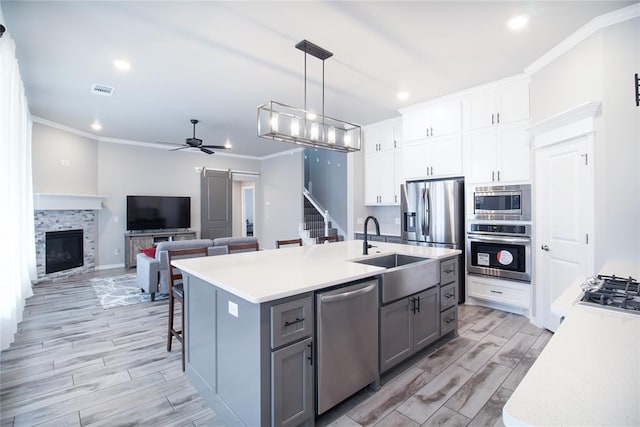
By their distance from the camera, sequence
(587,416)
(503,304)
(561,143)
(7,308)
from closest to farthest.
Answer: (587,416)
(7,308)
(561,143)
(503,304)

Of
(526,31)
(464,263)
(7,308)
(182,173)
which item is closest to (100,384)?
(7,308)

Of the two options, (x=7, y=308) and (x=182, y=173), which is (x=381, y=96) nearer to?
(x=7, y=308)

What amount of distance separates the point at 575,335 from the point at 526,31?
284 cm

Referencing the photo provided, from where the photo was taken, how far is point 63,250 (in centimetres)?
583

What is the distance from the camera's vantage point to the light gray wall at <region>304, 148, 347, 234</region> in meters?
7.36

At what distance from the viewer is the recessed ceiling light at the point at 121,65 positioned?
10.4ft

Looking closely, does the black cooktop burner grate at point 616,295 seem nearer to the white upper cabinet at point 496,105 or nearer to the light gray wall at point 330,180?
the white upper cabinet at point 496,105

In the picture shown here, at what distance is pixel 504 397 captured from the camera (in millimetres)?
2121

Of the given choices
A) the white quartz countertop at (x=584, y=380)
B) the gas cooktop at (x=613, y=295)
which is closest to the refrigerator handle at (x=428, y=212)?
the gas cooktop at (x=613, y=295)

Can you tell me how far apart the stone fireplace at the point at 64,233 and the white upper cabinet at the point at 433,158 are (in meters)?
6.37

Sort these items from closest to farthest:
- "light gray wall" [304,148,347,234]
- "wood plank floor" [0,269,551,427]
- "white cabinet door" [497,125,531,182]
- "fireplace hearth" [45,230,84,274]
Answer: "wood plank floor" [0,269,551,427], "white cabinet door" [497,125,531,182], "fireplace hearth" [45,230,84,274], "light gray wall" [304,148,347,234]

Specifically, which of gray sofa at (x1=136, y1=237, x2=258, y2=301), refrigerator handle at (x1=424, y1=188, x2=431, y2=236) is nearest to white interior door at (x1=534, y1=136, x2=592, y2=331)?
refrigerator handle at (x1=424, y1=188, x2=431, y2=236)

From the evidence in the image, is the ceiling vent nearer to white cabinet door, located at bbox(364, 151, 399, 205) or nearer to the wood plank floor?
the wood plank floor

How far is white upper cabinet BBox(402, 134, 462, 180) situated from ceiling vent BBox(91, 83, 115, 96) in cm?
431
